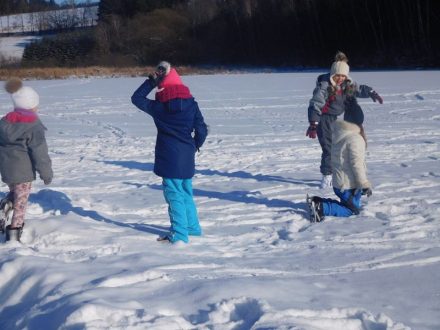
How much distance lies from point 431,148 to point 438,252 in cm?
512

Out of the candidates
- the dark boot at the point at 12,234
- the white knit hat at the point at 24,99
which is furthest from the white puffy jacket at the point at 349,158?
the dark boot at the point at 12,234

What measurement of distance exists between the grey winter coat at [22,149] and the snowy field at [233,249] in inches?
24.2

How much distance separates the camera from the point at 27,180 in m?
5.42

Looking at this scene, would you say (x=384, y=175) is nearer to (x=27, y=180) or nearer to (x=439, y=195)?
(x=439, y=195)

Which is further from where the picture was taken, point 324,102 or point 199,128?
point 324,102

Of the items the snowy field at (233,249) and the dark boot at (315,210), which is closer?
the snowy field at (233,249)

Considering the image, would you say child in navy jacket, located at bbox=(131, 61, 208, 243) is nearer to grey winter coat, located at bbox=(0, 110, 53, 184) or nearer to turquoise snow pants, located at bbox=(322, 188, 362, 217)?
grey winter coat, located at bbox=(0, 110, 53, 184)

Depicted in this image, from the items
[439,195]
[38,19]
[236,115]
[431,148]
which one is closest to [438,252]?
[439,195]

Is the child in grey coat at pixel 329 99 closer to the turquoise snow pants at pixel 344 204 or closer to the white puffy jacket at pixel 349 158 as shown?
the white puffy jacket at pixel 349 158

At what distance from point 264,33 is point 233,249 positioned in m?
56.4

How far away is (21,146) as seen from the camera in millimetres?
5348

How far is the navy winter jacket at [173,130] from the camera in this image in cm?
532

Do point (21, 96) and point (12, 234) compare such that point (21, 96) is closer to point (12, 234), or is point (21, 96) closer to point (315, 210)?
point (12, 234)

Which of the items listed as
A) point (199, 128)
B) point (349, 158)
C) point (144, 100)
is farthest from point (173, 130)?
point (349, 158)
